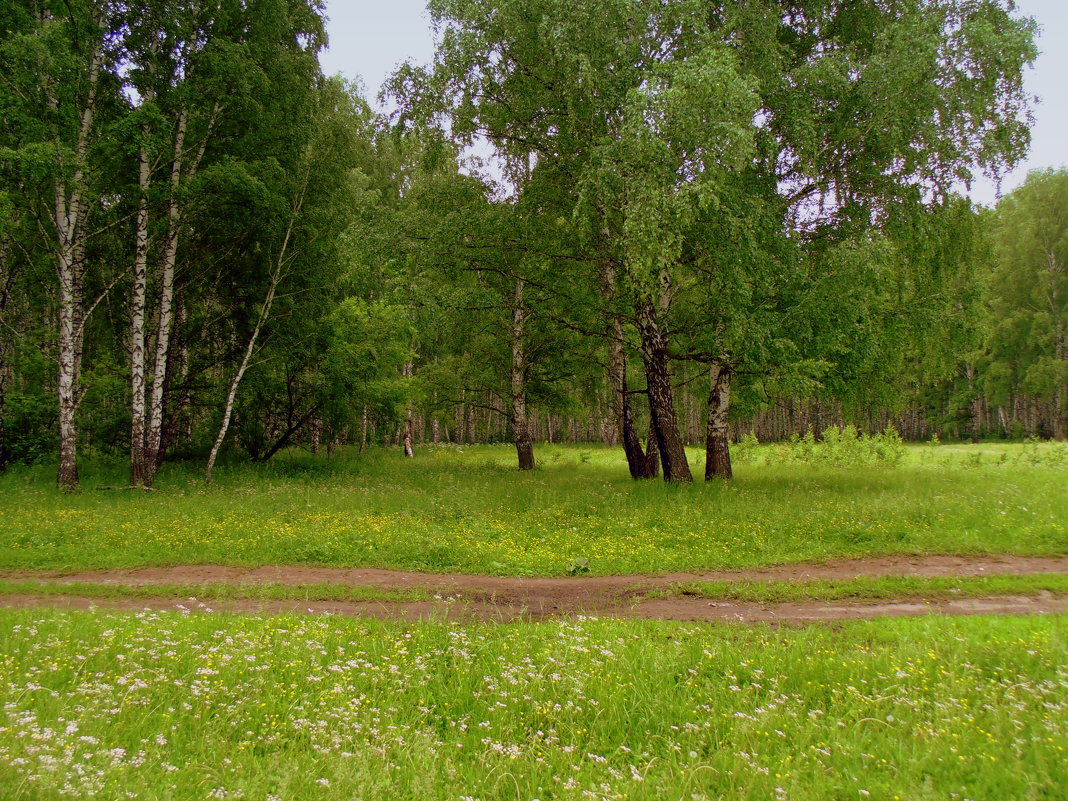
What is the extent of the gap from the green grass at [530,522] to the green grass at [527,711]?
3.76 metres

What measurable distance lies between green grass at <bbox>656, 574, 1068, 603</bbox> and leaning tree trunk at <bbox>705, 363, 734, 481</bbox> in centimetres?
812

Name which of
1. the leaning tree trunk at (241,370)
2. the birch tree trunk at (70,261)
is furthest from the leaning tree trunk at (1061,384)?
the birch tree trunk at (70,261)

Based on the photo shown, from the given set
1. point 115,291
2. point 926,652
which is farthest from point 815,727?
point 115,291

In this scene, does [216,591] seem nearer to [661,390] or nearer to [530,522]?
[530,522]

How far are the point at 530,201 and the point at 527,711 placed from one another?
14700 mm

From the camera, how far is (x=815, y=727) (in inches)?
167

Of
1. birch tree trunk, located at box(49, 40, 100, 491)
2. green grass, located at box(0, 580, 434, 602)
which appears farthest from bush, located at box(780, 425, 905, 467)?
birch tree trunk, located at box(49, 40, 100, 491)

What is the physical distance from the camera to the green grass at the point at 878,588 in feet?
25.8

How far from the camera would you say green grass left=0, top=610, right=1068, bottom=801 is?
137 inches

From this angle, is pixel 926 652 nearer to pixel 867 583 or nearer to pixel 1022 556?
pixel 867 583

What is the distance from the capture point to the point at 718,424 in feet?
55.4

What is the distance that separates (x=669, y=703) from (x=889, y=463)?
2171 centimetres

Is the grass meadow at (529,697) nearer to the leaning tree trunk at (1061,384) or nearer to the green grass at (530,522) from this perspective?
the green grass at (530,522)

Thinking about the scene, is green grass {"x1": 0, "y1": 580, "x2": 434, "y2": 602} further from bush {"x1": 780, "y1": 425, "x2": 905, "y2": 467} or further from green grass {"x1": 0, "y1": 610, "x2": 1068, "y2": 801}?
bush {"x1": 780, "y1": 425, "x2": 905, "y2": 467}
